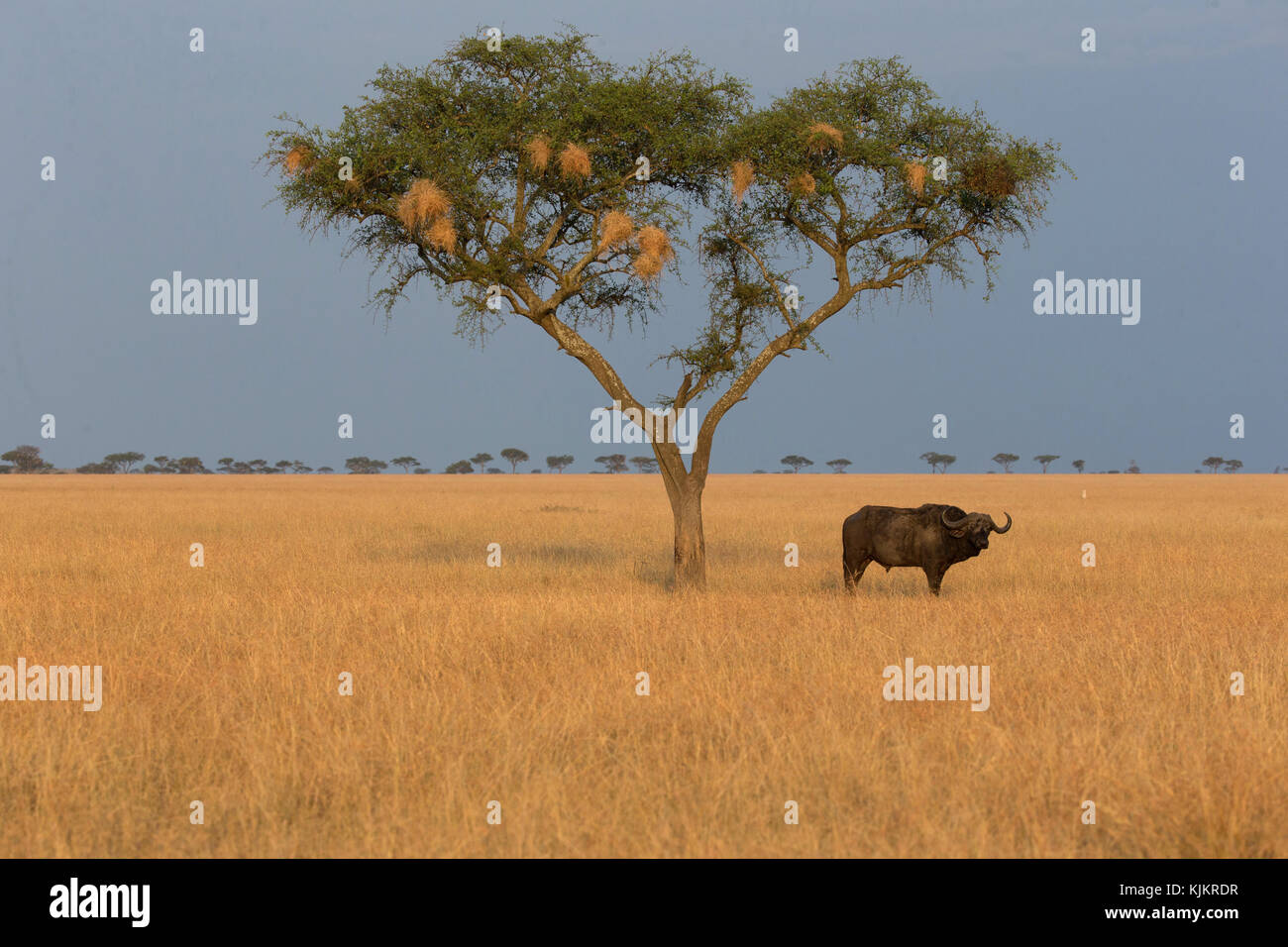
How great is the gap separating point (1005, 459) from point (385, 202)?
17487 centimetres

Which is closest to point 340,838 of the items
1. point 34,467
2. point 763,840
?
point 763,840

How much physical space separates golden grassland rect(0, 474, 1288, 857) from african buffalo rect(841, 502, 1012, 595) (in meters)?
0.79

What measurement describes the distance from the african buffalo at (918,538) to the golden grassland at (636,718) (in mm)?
788

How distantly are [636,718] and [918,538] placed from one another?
8.64 metres

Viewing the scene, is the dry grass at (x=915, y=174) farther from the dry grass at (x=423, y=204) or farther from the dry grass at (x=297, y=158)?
the dry grass at (x=297, y=158)

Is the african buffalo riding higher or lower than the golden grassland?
higher

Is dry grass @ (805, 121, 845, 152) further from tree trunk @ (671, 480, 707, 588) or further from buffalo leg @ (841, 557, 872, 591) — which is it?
buffalo leg @ (841, 557, 872, 591)

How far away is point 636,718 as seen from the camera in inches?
328

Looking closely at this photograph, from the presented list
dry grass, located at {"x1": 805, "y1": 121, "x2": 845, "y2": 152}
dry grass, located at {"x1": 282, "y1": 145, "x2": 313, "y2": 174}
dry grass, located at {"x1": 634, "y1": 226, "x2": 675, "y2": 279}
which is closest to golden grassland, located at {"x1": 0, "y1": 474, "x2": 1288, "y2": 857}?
dry grass, located at {"x1": 634, "y1": 226, "x2": 675, "y2": 279}

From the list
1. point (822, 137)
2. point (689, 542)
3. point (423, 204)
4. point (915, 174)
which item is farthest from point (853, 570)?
point (423, 204)

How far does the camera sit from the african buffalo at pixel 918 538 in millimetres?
15461

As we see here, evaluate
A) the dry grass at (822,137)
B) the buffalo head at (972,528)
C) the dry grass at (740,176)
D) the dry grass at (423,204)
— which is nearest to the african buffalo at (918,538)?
the buffalo head at (972,528)

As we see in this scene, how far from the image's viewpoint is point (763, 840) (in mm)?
5746

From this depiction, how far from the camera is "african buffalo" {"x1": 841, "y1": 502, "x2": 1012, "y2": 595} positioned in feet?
50.7
